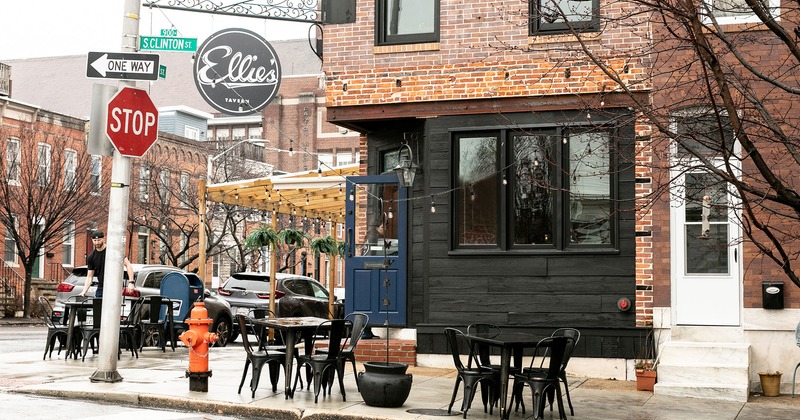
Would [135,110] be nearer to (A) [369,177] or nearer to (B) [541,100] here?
(A) [369,177]

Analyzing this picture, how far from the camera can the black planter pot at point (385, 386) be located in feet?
33.3

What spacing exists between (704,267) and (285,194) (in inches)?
432

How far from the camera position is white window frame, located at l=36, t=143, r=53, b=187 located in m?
32.6

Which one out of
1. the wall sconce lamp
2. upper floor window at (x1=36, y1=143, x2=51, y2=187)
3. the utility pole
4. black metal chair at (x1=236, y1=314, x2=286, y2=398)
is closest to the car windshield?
the wall sconce lamp

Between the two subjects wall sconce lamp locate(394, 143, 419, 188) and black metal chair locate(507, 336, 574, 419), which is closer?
black metal chair locate(507, 336, 574, 419)

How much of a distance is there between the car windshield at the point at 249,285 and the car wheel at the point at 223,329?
206 centimetres

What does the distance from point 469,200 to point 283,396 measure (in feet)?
15.1

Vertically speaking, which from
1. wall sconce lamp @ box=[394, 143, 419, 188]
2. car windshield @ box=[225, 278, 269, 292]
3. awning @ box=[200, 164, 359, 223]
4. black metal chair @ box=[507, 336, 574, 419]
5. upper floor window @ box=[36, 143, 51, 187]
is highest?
upper floor window @ box=[36, 143, 51, 187]

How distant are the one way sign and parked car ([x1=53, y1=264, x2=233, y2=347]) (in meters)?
8.03

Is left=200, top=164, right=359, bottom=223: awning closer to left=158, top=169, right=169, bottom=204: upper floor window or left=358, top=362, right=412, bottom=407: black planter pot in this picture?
left=358, top=362, right=412, bottom=407: black planter pot

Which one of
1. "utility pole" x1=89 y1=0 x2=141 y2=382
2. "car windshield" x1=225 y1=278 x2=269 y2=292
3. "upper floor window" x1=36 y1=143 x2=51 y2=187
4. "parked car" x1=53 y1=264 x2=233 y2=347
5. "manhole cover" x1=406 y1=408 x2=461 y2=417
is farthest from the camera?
"upper floor window" x1=36 y1=143 x2=51 y2=187

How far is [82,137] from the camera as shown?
3953 centimetres

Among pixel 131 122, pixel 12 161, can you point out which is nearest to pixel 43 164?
pixel 12 161

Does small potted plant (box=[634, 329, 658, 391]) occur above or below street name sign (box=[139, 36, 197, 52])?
below
